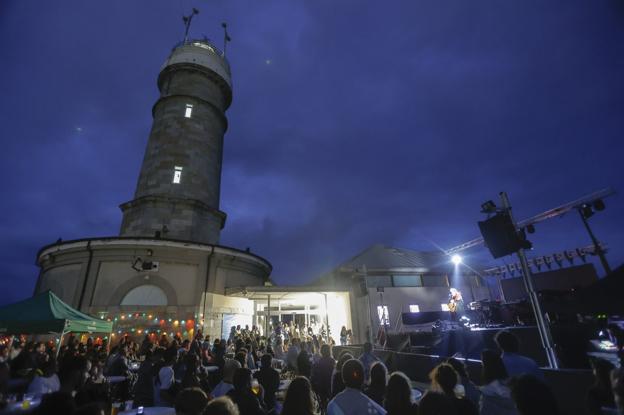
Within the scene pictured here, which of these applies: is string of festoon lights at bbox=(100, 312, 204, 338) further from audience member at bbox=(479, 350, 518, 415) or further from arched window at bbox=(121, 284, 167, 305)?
audience member at bbox=(479, 350, 518, 415)

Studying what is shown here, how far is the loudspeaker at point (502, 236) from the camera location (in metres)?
7.79

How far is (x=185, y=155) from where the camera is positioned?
2148 centimetres

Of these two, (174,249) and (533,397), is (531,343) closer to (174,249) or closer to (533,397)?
(533,397)

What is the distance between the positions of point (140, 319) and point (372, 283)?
1415 cm

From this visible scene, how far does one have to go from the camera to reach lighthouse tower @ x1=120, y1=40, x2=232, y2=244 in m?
19.4

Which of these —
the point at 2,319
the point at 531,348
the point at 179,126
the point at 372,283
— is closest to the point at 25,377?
the point at 2,319

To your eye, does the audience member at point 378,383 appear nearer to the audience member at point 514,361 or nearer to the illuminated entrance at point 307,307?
the audience member at point 514,361

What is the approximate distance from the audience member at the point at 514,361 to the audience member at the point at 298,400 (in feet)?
9.96

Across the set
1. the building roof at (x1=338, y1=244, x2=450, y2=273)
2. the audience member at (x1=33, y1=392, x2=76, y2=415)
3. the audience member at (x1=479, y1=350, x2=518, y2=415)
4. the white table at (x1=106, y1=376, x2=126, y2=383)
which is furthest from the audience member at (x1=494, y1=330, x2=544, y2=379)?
the building roof at (x1=338, y1=244, x2=450, y2=273)

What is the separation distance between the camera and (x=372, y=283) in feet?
66.6

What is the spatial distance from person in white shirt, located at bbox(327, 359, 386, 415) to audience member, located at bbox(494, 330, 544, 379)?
2.39 m

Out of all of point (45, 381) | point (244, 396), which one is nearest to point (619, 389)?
point (244, 396)

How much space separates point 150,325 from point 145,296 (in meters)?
1.57

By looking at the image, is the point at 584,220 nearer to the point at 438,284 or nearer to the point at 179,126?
the point at 438,284
